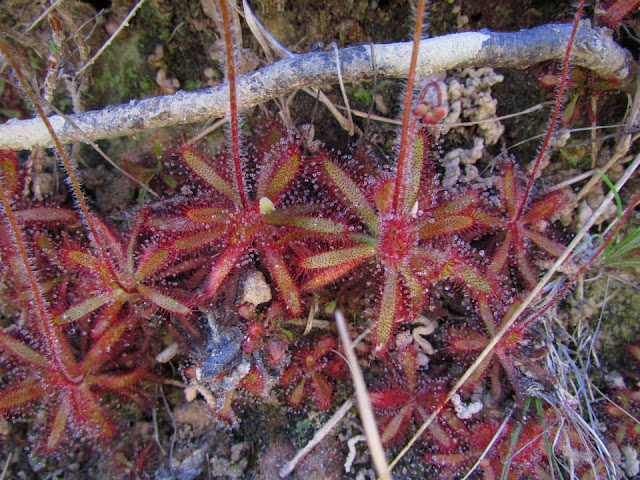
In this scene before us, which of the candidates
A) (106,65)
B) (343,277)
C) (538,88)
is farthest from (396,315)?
(106,65)

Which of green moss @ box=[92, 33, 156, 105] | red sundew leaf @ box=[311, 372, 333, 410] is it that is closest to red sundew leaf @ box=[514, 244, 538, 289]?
red sundew leaf @ box=[311, 372, 333, 410]

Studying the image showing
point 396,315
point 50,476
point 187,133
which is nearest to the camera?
point 396,315

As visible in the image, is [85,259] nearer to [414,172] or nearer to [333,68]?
[333,68]

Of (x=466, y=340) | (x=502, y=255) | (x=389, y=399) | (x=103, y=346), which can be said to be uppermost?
(x=502, y=255)

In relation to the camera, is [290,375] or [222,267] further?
[290,375]

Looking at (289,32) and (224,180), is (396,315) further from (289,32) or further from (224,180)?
(289,32)

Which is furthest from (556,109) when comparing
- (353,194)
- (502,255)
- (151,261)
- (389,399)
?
(151,261)

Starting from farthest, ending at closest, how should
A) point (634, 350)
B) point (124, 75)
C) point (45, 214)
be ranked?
1. point (124, 75)
2. point (634, 350)
3. point (45, 214)
